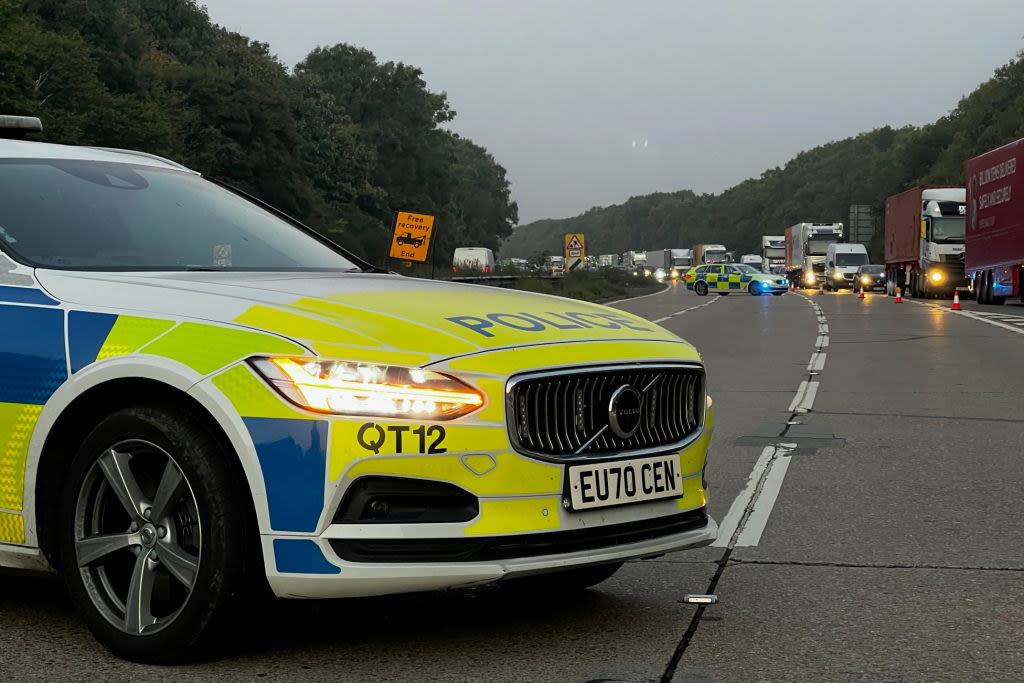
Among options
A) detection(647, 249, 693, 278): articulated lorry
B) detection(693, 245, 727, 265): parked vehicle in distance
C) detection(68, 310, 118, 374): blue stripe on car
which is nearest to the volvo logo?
detection(68, 310, 118, 374): blue stripe on car

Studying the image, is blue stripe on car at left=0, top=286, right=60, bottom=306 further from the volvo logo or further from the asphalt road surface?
the volvo logo

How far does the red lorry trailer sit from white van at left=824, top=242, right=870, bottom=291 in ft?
75.1

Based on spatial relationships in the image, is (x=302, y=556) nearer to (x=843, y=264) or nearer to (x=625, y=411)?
(x=625, y=411)

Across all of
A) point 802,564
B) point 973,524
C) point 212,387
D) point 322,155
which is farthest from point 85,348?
point 322,155

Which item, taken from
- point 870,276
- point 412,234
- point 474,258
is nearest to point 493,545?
point 412,234

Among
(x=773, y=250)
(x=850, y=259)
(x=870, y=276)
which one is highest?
(x=850, y=259)

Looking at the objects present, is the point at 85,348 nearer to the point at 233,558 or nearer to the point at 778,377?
the point at 233,558

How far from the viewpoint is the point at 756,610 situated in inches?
207

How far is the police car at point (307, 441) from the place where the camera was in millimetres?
4219

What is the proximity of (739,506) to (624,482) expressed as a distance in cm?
313

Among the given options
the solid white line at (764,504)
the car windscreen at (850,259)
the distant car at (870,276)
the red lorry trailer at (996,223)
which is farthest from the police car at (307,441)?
the car windscreen at (850,259)

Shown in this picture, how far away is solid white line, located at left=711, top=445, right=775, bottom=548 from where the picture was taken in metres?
6.73

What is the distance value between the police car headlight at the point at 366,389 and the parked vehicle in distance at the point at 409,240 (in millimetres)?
26561

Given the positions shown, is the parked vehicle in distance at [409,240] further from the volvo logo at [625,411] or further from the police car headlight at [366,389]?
the police car headlight at [366,389]
